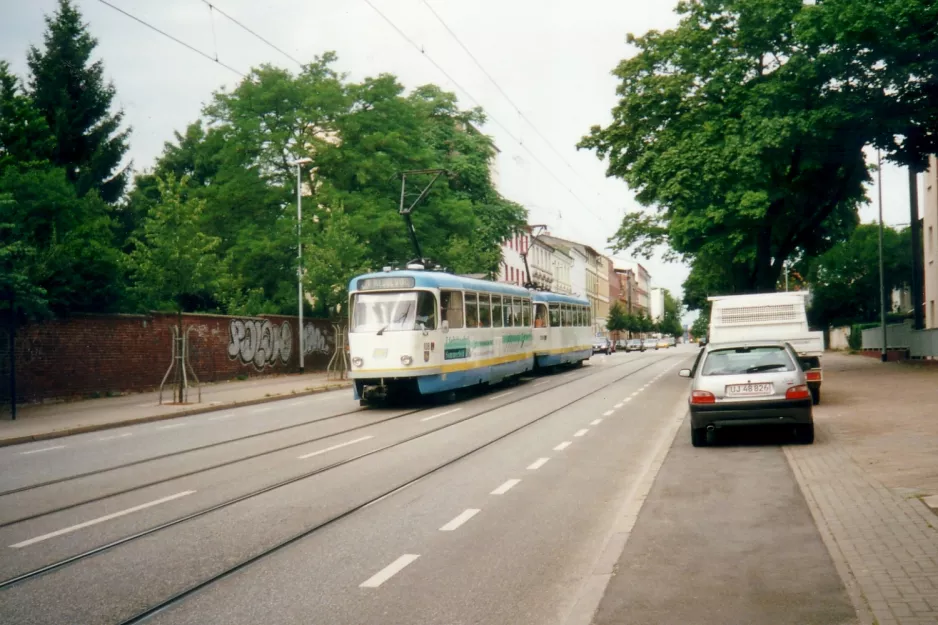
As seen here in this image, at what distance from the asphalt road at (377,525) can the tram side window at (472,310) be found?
8.35 meters

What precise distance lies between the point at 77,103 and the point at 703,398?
35178mm

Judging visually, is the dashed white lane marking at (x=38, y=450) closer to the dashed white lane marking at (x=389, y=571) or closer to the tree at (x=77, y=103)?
the dashed white lane marking at (x=389, y=571)

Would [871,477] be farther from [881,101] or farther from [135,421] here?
[881,101]

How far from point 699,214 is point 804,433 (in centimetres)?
1876

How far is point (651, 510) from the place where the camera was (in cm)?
838

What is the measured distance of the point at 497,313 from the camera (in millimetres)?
27422

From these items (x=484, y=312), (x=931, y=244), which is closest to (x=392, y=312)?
(x=484, y=312)

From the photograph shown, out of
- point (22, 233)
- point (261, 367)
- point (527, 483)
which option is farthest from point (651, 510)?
point (261, 367)

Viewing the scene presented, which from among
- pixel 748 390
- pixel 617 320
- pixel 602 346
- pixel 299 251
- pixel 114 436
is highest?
pixel 299 251

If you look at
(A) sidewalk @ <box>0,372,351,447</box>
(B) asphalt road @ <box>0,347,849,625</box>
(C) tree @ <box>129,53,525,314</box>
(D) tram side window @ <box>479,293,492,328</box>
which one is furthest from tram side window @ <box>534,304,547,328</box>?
(B) asphalt road @ <box>0,347,849,625</box>

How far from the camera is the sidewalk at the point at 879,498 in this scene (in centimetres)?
540

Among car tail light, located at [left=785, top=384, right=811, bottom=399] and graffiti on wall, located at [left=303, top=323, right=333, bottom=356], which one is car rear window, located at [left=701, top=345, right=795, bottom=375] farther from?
graffiti on wall, located at [left=303, top=323, right=333, bottom=356]

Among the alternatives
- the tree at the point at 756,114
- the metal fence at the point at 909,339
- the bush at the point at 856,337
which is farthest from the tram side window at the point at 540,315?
the bush at the point at 856,337

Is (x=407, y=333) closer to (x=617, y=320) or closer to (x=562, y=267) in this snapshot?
(x=562, y=267)
